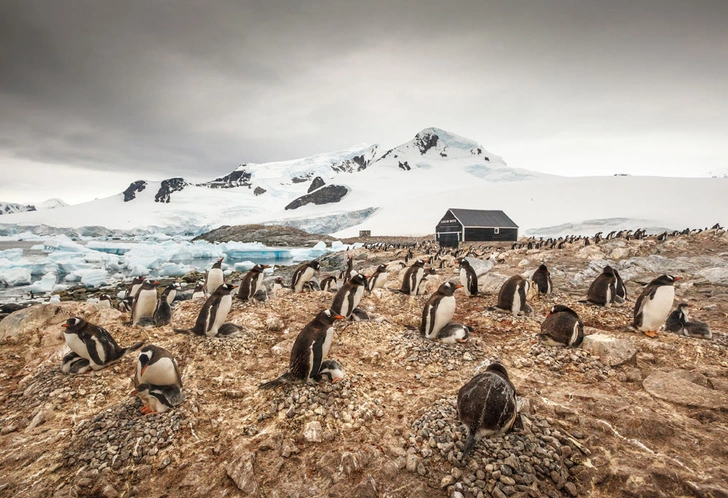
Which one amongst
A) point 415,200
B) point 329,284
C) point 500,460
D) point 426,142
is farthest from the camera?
point 426,142

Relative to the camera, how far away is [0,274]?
20.2 metres

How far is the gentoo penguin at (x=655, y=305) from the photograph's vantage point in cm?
627

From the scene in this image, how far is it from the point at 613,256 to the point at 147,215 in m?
95.7

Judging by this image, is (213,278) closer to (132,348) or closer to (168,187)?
(132,348)

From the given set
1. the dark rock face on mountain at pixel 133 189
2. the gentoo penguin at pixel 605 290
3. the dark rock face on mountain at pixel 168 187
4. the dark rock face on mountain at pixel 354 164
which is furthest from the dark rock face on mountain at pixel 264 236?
the dark rock face on mountain at pixel 354 164

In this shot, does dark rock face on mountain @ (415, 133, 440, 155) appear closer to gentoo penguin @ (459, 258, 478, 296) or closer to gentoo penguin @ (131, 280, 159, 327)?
gentoo penguin @ (459, 258, 478, 296)

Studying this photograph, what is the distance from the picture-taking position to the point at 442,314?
6227 millimetres

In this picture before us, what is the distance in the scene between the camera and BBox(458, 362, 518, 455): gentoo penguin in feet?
11.1

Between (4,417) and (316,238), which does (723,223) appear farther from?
(4,417)

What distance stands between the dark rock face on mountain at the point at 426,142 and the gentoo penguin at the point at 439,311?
12051cm

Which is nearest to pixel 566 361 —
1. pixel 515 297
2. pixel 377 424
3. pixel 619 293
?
pixel 515 297

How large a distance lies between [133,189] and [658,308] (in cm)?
15656

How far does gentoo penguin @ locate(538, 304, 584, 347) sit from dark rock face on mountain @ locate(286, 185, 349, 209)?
270 feet

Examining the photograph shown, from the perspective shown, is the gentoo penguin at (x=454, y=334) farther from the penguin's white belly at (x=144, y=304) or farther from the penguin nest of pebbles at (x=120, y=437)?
the penguin's white belly at (x=144, y=304)
